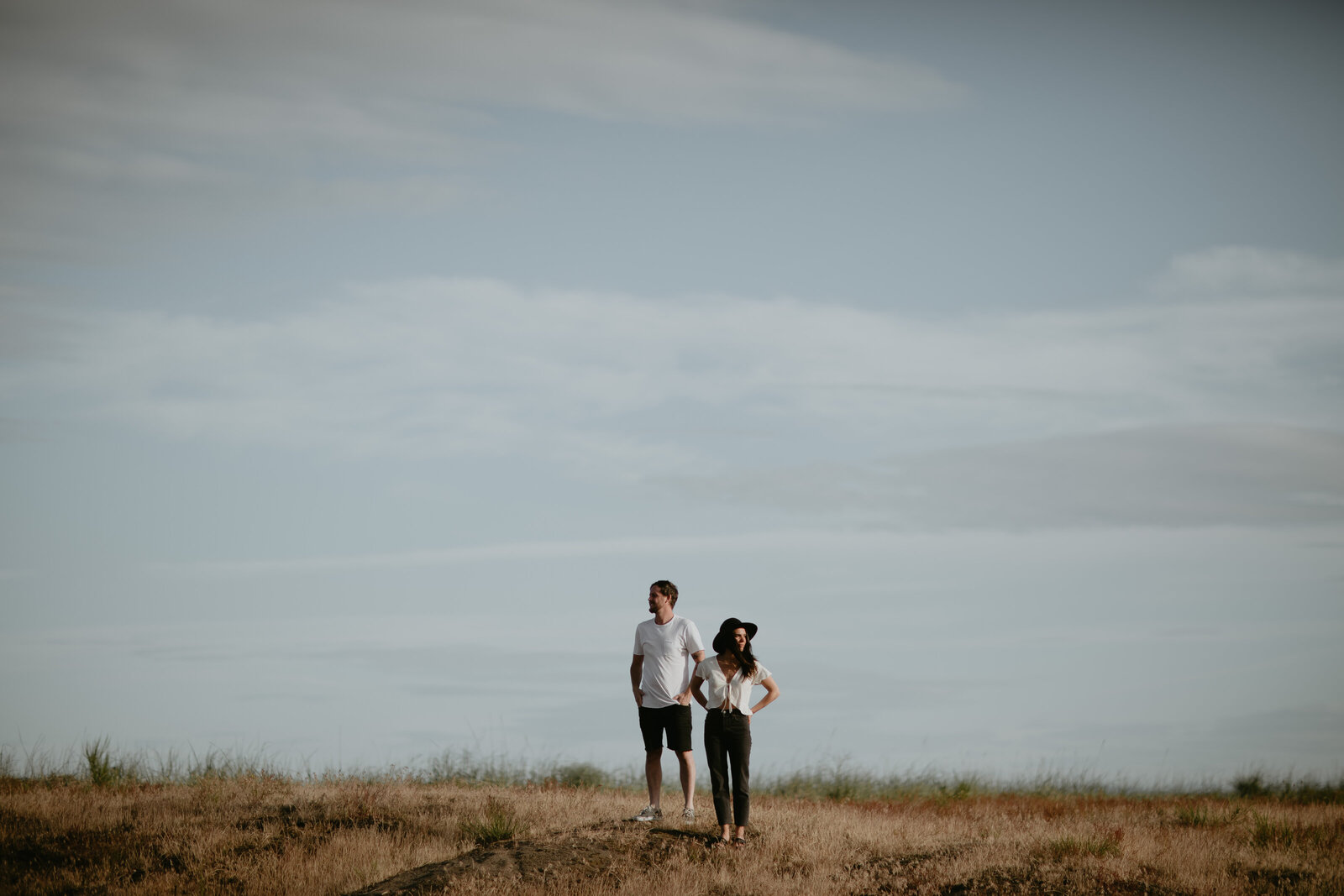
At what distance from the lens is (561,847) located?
1299 cm

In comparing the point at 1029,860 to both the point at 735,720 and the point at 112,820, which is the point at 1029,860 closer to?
the point at 735,720

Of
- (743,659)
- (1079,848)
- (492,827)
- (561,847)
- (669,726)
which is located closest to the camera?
(743,659)

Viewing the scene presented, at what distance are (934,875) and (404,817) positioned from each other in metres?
7.08

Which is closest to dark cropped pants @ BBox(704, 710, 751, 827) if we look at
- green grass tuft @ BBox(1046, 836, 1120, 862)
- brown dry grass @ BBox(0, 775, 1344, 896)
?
brown dry grass @ BBox(0, 775, 1344, 896)

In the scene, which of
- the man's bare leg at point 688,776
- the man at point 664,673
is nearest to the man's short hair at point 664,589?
the man at point 664,673

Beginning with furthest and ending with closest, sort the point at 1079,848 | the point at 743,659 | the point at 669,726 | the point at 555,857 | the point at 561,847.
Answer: the point at 1079,848 → the point at 669,726 → the point at 561,847 → the point at 555,857 → the point at 743,659

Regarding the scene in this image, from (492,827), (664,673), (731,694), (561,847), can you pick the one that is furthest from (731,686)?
(492,827)

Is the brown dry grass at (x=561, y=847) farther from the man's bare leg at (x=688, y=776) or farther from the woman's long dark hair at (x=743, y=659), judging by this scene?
the woman's long dark hair at (x=743, y=659)

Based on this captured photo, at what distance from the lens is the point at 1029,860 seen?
43.9 ft

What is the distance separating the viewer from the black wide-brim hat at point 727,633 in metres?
12.7

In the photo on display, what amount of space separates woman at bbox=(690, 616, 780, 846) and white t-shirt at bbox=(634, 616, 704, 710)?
1.47ft

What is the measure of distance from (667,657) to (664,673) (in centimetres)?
18

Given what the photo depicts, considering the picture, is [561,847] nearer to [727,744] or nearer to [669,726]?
[669,726]

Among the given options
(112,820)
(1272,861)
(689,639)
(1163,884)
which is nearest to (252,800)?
(112,820)
